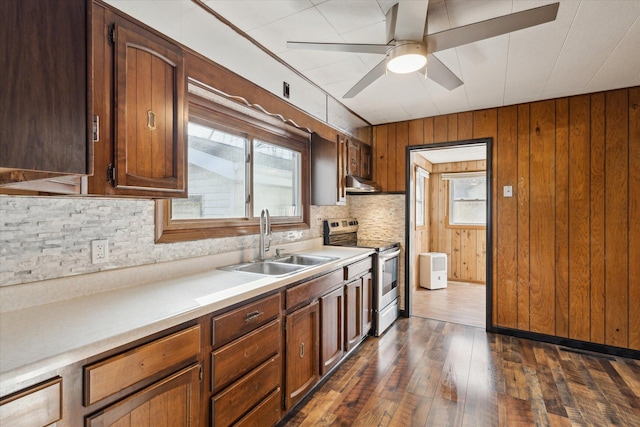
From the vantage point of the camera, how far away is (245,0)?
5.57 feet

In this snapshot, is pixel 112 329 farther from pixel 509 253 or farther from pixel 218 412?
pixel 509 253

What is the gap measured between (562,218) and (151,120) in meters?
3.63

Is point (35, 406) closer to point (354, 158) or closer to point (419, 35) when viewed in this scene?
point (419, 35)

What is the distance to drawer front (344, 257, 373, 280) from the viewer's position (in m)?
2.72

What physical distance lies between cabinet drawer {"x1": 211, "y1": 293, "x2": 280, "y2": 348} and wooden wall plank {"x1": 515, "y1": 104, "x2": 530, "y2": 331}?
2800 mm

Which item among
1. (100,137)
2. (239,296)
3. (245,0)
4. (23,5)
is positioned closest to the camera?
(23,5)

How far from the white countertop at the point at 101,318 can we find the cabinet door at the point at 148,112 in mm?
505

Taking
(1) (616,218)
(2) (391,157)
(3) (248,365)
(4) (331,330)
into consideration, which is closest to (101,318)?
(3) (248,365)

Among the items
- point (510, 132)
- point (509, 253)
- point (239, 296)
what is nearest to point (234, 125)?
point (239, 296)

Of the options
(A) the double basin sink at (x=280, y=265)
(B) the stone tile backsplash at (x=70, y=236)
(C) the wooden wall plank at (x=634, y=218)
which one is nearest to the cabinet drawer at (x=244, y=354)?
(A) the double basin sink at (x=280, y=265)

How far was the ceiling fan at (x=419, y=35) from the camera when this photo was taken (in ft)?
4.73

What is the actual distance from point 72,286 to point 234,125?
1506 millimetres

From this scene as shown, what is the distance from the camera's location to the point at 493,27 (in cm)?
151

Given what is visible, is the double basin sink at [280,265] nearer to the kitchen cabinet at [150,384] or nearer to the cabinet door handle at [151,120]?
the kitchen cabinet at [150,384]
